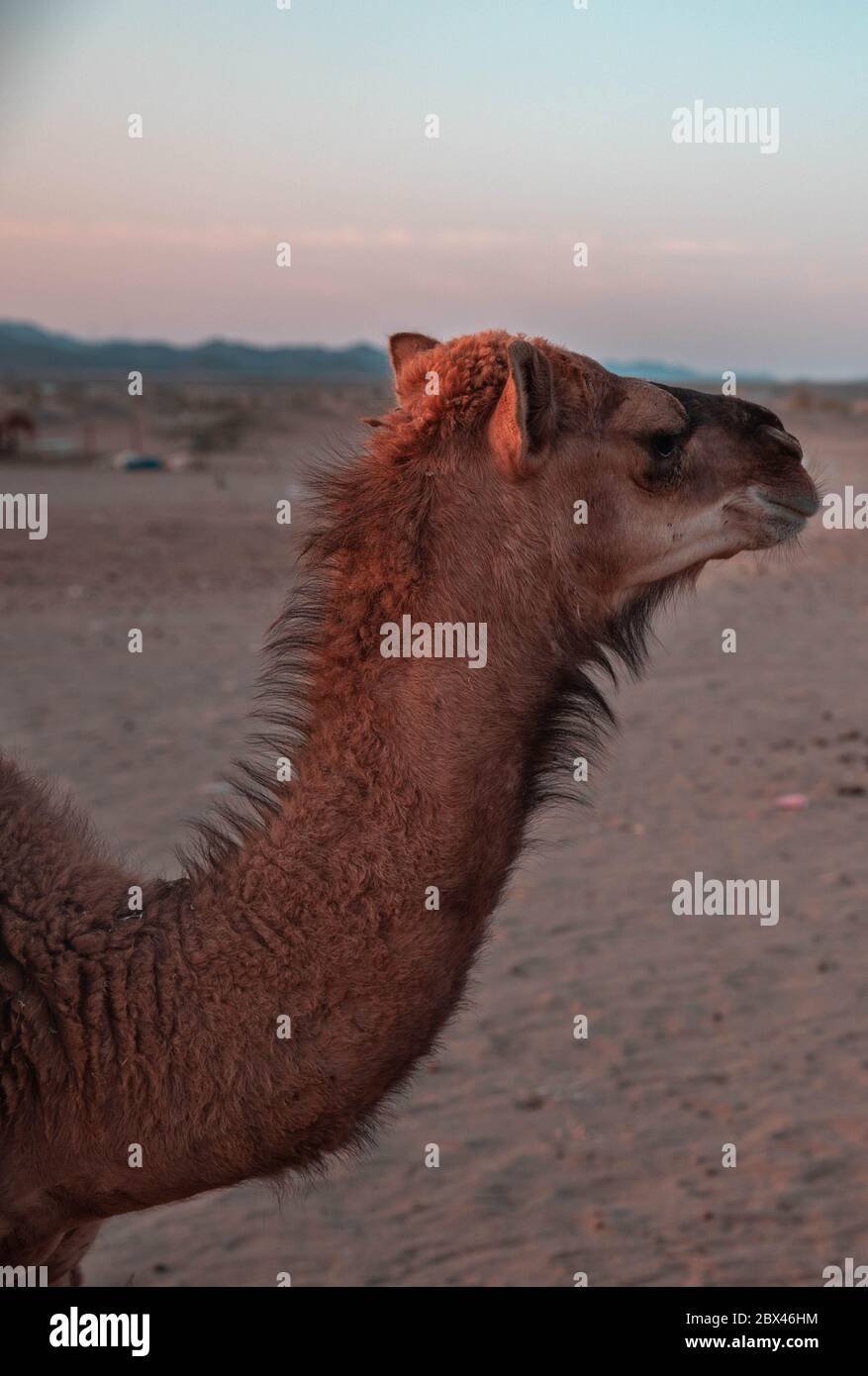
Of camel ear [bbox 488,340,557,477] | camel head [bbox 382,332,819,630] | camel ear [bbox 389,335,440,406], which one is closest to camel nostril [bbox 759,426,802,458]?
camel head [bbox 382,332,819,630]

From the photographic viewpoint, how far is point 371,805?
314cm

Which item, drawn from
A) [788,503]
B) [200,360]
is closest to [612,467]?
Result: [788,503]

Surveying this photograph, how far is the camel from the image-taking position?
3.06 metres

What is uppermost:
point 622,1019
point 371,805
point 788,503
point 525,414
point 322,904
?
point 525,414

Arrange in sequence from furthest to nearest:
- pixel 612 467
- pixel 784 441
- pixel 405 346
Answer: pixel 405 346, pixel 784 441, pixel 612 467

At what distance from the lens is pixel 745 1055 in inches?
254

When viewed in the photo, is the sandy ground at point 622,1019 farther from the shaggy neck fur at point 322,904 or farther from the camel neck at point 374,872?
the camel neck at point 374,872

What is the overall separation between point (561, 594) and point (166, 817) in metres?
6.59

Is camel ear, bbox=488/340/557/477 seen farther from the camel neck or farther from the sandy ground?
the sandy ground

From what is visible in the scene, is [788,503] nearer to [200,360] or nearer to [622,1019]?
[622,1019]

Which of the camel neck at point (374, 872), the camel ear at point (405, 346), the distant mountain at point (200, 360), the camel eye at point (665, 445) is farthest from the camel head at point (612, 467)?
the distant mountain at point (200, 360)

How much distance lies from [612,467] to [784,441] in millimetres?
434

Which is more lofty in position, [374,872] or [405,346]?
[405,346]

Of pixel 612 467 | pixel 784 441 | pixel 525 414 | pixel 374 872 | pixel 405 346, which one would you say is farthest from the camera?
pixel 405 346
